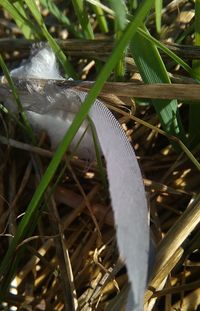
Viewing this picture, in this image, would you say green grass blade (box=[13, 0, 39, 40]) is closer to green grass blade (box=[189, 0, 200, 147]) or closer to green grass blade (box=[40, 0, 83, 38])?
green grass blade (box=[40, 0, 83, 38])

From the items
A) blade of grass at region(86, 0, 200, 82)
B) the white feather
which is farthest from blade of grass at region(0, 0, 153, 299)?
blade of grass at region(86, 0, 200, 82)

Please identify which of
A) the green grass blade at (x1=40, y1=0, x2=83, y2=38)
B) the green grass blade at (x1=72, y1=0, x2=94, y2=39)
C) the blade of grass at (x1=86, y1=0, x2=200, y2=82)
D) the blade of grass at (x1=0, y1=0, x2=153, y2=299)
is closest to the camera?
the blade of grass at (x1=0, y1=0, x2=153, y2=299)

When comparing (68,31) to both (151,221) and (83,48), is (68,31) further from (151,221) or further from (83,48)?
(151,221)

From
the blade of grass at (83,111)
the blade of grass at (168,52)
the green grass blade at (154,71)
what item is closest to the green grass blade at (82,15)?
the blade of grass at (168,52)

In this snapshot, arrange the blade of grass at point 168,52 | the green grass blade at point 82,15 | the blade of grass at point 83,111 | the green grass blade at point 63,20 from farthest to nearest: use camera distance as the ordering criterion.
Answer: the green grass blade at point 63,20 → the green grass blade at point 82,15 → the blade of grass at point 168,52 → the blade of grass at point 83,111

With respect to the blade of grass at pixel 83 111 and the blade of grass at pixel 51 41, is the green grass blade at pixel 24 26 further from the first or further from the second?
the blade of grass at pixel 83 111

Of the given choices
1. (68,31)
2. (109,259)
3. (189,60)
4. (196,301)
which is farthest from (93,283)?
(68,31)

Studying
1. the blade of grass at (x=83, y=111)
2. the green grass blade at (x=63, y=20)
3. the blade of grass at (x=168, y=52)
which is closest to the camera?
the blade of grass at (x=83, y=111)

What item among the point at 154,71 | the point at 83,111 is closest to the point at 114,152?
the point at 83,111

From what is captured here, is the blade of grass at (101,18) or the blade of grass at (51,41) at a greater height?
the blade of grass at (101,18)
